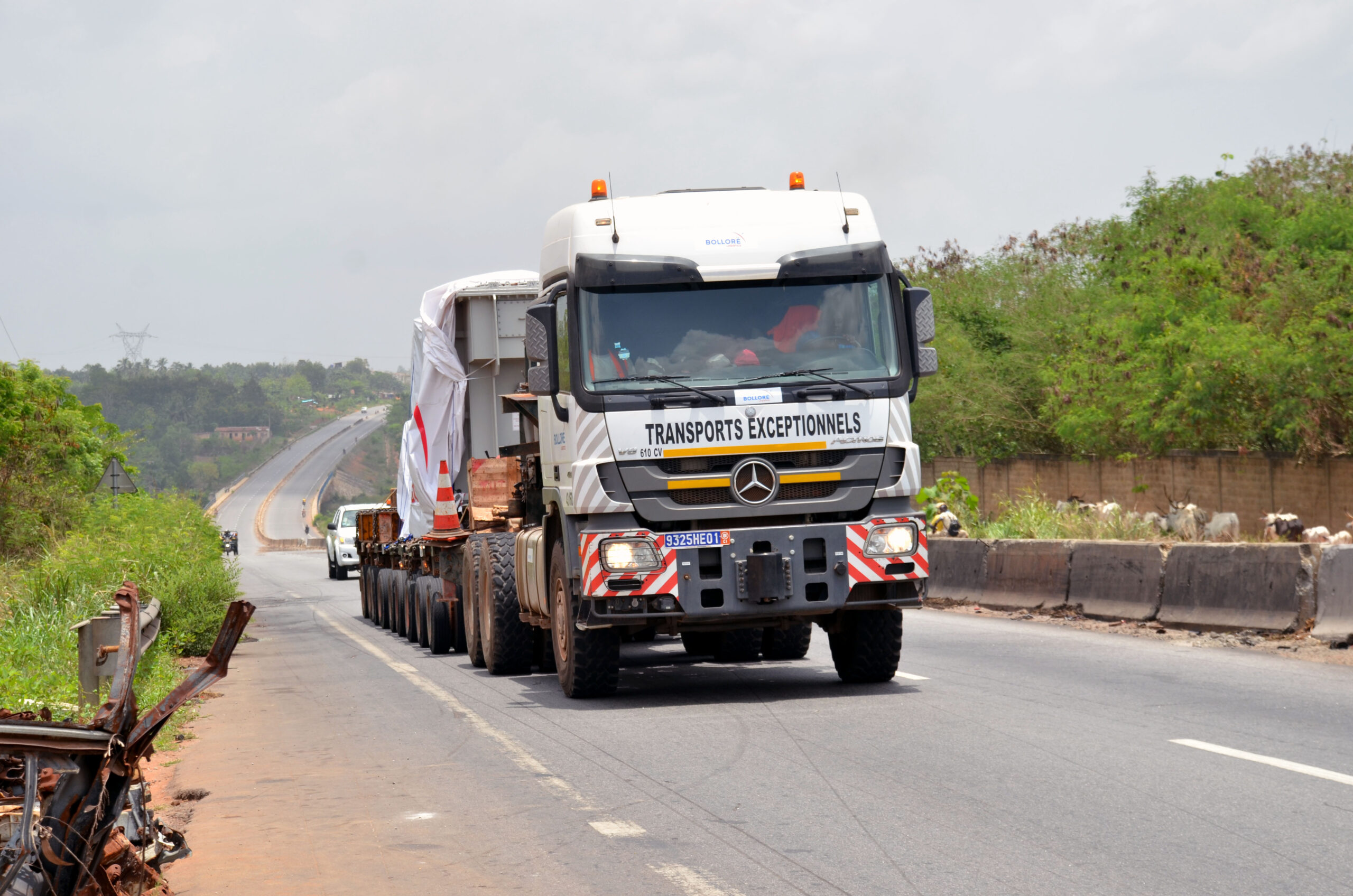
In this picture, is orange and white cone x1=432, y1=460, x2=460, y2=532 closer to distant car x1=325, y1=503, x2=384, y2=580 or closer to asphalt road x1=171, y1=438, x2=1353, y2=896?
asphalt road x1=171, y1=438, x2=1353, y2=896

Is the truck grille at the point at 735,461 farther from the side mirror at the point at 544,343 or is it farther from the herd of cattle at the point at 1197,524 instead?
the herd of cattle at the point at 1197,524

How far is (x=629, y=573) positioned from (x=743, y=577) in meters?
0.79

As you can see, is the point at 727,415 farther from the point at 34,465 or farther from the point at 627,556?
the point at 34,465

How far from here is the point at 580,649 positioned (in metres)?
10.9

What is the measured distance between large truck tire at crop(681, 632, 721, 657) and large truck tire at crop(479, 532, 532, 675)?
160 centimetres

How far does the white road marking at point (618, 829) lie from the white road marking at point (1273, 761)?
131 inches

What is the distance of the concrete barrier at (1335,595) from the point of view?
12.4 metres

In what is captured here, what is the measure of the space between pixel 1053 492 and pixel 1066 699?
2511cm

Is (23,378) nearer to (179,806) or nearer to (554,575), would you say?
(554,575)

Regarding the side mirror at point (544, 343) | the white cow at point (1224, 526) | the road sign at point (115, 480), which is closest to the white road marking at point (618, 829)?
the side mirror at point (544, 343)

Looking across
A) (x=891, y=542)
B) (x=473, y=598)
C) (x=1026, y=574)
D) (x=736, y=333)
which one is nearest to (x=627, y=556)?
(x=736, y=333)

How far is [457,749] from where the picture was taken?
9344 mm

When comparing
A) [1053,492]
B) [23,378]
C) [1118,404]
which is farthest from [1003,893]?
[23,378]

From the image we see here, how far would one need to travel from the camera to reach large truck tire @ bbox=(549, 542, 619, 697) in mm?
10930
